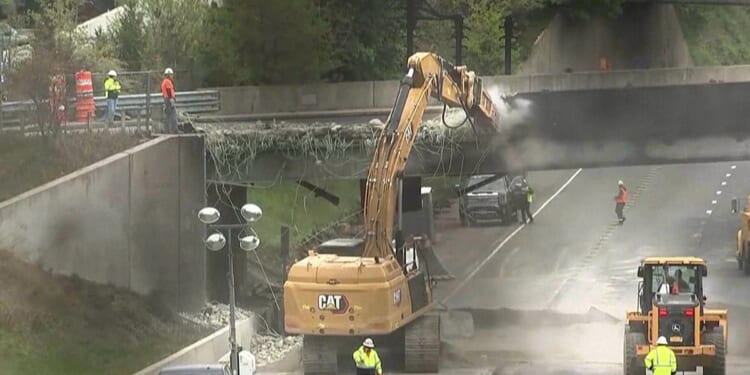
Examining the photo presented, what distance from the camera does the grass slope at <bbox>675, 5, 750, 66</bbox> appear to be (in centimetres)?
9038

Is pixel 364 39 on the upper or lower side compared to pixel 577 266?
upper

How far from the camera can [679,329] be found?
30203 mm

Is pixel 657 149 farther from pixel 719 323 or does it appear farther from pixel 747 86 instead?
Answer: pixel 719 323

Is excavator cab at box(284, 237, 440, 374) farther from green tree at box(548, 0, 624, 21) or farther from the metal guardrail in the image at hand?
green tree at box(548, 0, 624, 21)

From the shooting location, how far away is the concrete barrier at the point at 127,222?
33094 mm

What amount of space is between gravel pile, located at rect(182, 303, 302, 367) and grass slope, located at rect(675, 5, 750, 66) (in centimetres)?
5414

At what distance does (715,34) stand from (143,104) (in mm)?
55481

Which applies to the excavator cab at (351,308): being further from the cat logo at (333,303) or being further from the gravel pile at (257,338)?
the gravel pile at (257,338)

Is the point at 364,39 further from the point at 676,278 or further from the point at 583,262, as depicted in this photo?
the point at 676,278

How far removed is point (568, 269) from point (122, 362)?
23.5 m

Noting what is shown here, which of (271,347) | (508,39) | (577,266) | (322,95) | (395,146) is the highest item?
(508,39)

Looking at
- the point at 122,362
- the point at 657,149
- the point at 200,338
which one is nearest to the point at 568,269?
the point at 657,149

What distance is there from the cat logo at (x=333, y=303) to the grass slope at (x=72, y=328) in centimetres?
332

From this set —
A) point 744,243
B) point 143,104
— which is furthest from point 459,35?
point 143,104
